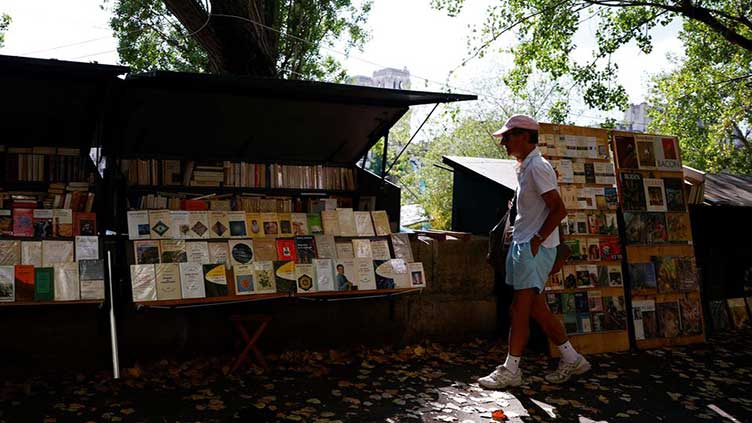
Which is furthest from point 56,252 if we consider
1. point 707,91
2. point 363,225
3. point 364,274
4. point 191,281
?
point 707,91

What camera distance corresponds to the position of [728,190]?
858 cm

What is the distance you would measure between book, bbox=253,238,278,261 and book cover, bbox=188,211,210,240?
0.41 meters

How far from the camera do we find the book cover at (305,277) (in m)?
5.50

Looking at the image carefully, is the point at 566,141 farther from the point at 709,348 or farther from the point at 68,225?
the point at 68,225

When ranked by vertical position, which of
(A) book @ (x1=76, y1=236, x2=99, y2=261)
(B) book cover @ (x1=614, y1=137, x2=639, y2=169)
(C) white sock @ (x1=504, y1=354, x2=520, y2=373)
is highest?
(B) book cover @ (x1=614, y1=137, x2=639, y2=169)

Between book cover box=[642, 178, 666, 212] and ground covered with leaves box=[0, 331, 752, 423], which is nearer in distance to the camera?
ground covered with leaves box=[0, 331, 752, 423]

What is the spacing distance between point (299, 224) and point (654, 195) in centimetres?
373

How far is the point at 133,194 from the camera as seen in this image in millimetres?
6508

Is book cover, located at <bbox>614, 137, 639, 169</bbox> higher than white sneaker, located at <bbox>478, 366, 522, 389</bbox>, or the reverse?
book cover, located at <bbox>614, 137, 639, 169</bbox>

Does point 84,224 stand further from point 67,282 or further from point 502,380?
point 502,380

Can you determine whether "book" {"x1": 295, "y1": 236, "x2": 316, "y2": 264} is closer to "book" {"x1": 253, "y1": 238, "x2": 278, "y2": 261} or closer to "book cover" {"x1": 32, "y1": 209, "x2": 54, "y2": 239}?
"book" {"x1": 253, "y1": 238, "x2": 278, "y2": 261}

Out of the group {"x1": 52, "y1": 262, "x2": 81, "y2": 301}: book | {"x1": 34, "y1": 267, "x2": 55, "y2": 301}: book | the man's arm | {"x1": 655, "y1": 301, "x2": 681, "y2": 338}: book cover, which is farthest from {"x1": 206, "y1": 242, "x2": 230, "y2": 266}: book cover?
{"x1": 655, "y1": 301, "x2": 681, "y2": 338}: book cover

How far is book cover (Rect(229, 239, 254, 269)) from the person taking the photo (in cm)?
542

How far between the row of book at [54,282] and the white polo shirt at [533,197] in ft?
10.6
